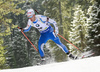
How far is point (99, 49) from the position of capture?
5.48m

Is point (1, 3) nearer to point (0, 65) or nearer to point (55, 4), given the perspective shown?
point (55, 4)

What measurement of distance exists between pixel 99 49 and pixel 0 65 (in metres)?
6.16

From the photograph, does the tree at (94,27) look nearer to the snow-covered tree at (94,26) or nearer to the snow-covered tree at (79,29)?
the snow-covered tree at (94,26)

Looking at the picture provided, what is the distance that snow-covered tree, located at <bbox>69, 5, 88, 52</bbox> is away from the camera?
18.4 ft

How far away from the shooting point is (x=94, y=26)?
5734 mm

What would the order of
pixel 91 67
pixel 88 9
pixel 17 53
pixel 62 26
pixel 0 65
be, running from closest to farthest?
pixel 91 67 → pixel 88 9 → pixel 62 26 → pixel 0 65 → pixel 17 53

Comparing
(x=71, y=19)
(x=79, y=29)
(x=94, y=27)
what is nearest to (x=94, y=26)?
(x=94, y=27)

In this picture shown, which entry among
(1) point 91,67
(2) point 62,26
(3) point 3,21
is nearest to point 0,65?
(3) point 3,21

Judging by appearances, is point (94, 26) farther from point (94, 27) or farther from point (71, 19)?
point (71, 19)

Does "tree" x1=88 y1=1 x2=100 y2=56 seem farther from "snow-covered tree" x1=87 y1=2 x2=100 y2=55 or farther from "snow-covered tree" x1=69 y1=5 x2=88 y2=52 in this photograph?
"snow-covered tree" x1=69 y1=5 x2=88 y2=52

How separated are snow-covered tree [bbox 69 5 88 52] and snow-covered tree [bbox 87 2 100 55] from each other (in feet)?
0.67

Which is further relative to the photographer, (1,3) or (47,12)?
(47,12)

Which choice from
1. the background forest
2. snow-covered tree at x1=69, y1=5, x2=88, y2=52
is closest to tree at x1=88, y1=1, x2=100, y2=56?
the background forest

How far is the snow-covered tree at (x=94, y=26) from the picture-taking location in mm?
5534
